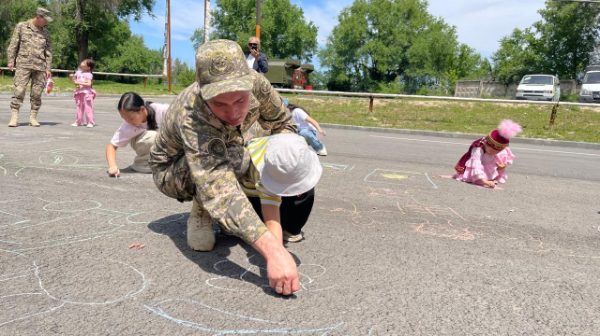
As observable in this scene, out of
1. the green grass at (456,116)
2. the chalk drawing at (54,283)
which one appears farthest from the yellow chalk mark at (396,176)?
the green grass at (456,116)

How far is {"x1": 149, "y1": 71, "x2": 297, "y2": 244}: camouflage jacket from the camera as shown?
6.74 feet

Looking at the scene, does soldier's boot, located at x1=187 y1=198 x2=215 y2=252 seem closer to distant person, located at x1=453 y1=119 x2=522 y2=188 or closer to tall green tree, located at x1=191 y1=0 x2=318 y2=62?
distant person, located at x1=453 y1=119 x2=522 y2=188

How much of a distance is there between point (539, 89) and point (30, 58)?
19.9 meters

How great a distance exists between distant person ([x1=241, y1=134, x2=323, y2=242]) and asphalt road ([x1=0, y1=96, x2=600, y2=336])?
1.04 ft

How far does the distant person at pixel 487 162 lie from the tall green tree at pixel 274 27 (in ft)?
152

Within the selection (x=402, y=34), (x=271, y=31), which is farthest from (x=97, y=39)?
(x=402, y=34)

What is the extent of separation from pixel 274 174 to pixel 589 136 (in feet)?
39.6

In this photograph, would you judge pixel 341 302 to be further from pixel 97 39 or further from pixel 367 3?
pixel 367 3

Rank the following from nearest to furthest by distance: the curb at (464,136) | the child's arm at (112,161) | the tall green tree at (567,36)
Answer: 1. the child's arm at (112,161)
2. the curb at (464,136)
3. the tall green tree at (567,36)

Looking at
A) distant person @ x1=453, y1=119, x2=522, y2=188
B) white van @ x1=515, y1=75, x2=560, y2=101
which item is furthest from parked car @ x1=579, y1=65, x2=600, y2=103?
distant person @ x1=453, y1=119, x2=522, y2=188

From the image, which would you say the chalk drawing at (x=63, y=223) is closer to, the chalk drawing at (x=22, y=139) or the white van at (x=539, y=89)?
the chalk drawing at (x=22, y=139)

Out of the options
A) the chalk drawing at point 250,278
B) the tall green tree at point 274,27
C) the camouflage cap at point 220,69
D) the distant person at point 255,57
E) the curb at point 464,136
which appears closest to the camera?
the camouflage cap at point 220,69

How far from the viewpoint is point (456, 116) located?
14.5 metres

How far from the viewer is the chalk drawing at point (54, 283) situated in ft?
6.14
